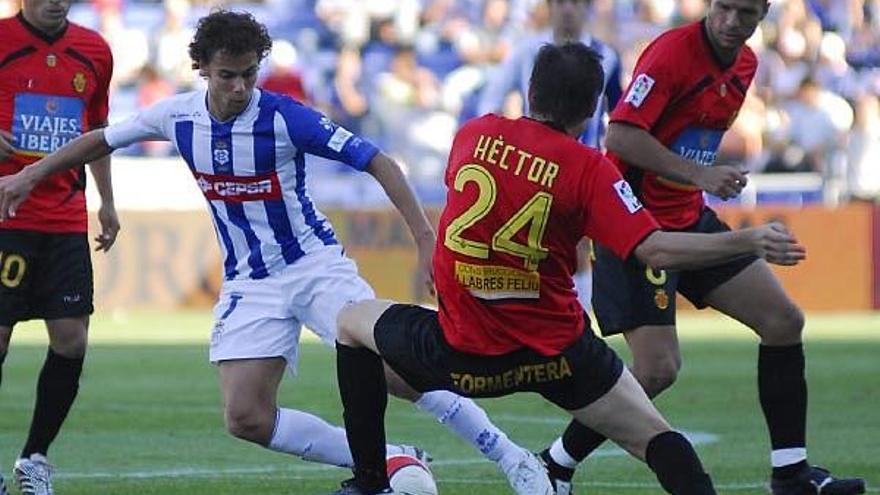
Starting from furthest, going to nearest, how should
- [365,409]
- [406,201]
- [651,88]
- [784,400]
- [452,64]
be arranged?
1. [452,64]
2. [784,400]
3. [651,88]
4. [406,201]
5. [365,409]

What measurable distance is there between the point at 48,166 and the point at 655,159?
7.81 ft

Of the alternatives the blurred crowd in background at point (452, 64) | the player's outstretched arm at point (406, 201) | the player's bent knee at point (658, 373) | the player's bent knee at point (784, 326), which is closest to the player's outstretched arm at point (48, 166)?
the player's outstretched arm at point (406, 201)

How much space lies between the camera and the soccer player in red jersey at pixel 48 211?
9.05 meters

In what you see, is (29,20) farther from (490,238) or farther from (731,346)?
(731,346)

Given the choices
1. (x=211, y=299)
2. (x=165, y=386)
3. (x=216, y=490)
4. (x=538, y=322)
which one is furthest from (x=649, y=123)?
(x=211, y=299)

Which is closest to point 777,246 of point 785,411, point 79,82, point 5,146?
point 785,411

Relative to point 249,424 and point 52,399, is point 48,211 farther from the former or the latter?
point 249,424

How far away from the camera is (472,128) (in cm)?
702

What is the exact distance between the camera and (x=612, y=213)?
21.8ft

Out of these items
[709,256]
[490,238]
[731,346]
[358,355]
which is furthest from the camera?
[731,346]

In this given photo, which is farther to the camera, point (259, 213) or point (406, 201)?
point (259, 213)

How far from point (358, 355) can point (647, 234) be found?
1.37 metres

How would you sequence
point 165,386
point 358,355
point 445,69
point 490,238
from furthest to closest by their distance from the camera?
1. point 445,69
2. point 165,386
3. point 358,355
4. point 490,238

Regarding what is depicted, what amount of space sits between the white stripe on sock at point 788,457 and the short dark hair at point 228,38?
2672mm
